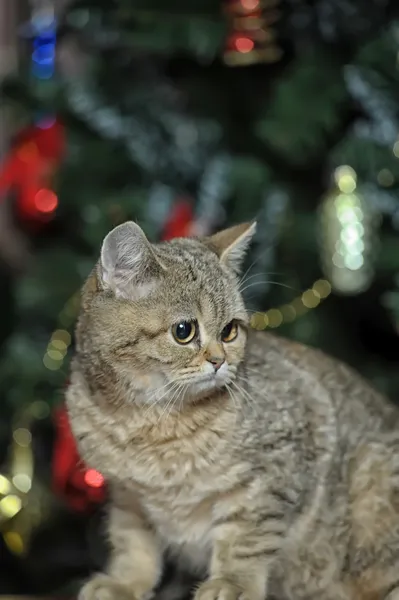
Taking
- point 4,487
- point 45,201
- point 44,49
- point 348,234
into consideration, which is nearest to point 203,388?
point 348,234

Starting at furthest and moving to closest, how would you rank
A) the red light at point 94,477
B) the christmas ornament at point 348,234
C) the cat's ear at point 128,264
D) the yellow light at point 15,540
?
the yellow light at point 15,540, the christmas ornament at point 348,234, the red light at point 94,477, the cat's ear at point 128,264

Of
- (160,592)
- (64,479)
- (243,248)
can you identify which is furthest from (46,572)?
(243,248)

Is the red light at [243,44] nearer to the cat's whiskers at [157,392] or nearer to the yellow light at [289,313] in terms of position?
the yellow light at [289,313]

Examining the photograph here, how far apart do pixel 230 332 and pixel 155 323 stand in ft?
0.35

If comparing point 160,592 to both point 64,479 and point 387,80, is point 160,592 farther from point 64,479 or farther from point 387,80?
point 387,80

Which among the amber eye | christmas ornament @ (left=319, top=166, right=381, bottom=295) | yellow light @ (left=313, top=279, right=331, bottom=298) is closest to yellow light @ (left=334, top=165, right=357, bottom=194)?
christmas ornament @ (left=319, top=166, right=381, bottom=295)

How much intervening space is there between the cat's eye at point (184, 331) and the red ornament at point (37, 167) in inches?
28.8

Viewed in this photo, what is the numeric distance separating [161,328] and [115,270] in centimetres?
9

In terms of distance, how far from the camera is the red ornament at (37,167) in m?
1.67

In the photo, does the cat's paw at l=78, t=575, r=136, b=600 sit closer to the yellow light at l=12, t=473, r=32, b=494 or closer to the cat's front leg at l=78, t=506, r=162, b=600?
the cat's front leg at l=78, t=506, r=162, b=600

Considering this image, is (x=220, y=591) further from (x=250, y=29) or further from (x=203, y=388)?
(x=250, y=29)

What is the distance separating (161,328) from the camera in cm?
101

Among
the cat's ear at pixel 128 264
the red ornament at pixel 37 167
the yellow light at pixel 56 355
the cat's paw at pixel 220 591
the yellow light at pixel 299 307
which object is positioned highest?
the red ornament at pixel 37 167

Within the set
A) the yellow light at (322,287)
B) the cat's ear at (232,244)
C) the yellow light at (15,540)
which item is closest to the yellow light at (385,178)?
the yellow light at (322,287)
